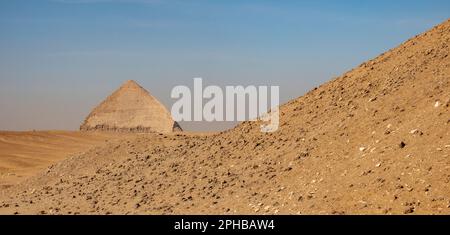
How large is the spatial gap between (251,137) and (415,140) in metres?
4.82

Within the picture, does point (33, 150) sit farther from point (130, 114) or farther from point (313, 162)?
point (130, 114)

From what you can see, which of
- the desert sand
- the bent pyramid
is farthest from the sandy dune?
the bent pyramid

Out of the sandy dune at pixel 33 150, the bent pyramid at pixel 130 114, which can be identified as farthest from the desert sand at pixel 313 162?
the bent pyramid at pixel 130 114

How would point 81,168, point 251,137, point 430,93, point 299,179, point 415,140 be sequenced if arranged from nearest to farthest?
point 415,140 < point 299,179 < point 430,93 < point 251,137 < point 81,168

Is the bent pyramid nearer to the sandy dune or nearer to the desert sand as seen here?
the sandy dune

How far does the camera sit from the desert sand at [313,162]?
866 cm

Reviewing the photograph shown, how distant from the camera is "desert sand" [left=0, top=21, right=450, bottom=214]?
8.66m

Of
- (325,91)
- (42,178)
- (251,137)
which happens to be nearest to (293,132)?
(251,137)

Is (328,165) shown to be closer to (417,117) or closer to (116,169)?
(417,117)

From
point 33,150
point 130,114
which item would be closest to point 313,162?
point 33,150
